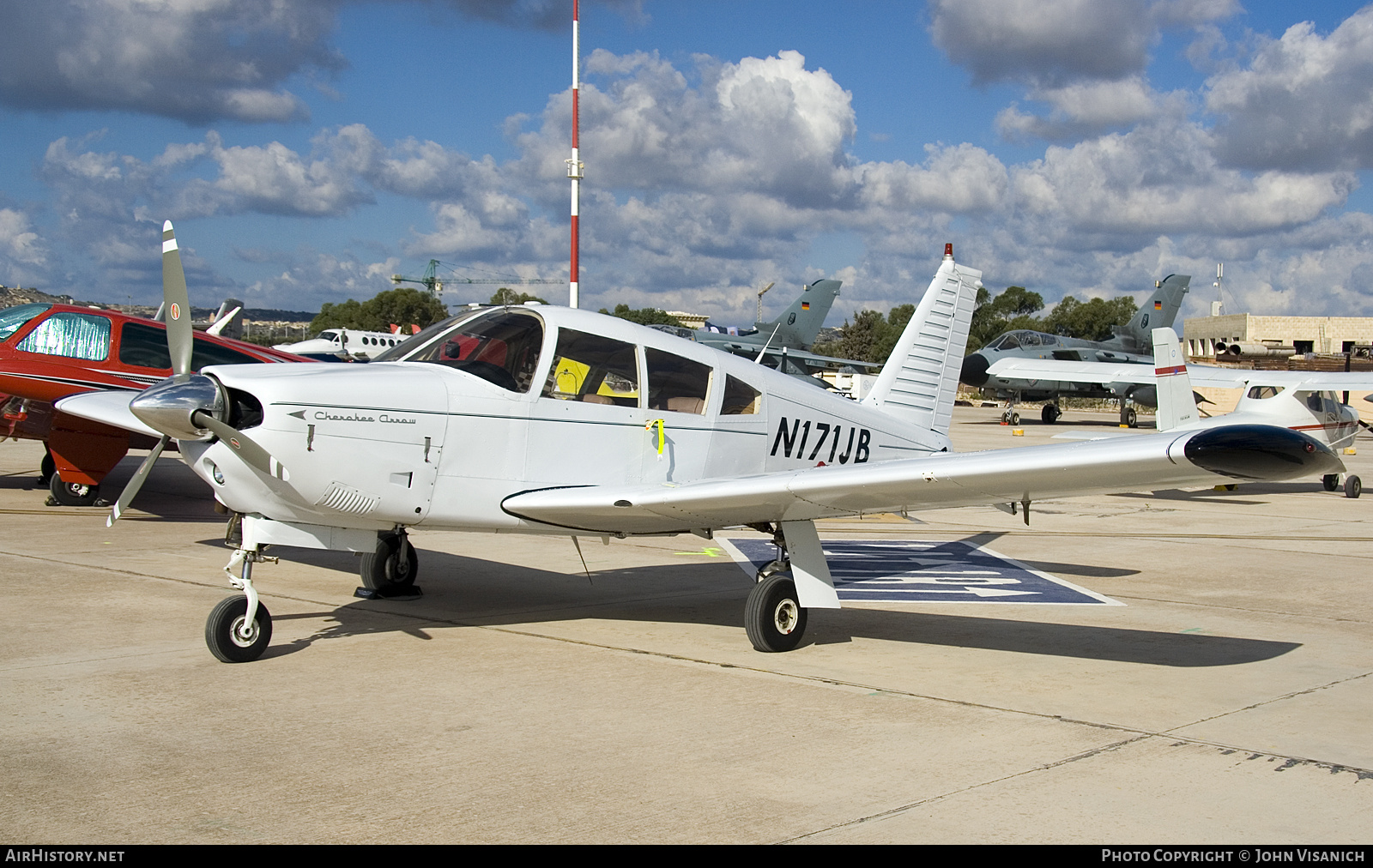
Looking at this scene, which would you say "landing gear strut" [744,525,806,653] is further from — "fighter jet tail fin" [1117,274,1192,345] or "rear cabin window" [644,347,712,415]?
"fighter jet tail fin" [1117,274,1192,345]

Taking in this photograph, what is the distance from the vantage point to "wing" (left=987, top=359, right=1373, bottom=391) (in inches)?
764

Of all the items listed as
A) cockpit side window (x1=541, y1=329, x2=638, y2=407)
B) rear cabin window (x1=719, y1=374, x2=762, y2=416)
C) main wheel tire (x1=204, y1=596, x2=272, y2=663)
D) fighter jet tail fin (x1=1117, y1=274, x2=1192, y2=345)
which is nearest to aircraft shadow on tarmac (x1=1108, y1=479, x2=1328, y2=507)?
rear cabin window (x1=719, y1=374, x2=762, y2=416)

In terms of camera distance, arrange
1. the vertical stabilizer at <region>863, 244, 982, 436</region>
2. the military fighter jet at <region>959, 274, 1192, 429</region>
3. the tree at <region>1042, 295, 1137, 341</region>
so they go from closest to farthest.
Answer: the vertical stabilizer at <region>863, 244, 982, 436</region> < the military fighter jet at <region>959, 274, 1192, 429</region> < the tree at <region>1042, 295, 1137, 341</region>

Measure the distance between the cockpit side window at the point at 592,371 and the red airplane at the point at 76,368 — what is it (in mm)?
7397

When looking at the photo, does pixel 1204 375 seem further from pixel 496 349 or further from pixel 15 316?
pixel 15 316

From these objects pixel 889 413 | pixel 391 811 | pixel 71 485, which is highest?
pixel 889 413

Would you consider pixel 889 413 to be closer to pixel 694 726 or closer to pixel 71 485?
pixel 694 726

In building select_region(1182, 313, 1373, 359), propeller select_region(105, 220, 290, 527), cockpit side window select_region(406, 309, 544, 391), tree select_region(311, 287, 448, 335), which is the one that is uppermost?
tree select_region(311, 287, 448, 335)

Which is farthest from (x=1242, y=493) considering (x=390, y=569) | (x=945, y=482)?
(x=390, y=569)

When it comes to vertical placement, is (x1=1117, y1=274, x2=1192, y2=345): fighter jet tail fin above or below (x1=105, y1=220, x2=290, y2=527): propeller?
above

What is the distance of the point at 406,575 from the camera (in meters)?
8.70

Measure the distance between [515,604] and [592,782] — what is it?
4188 mm

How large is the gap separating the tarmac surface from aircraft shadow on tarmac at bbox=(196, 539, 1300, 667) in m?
0.04

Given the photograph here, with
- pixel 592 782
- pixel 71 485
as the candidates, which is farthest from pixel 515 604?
pixel 71 485
